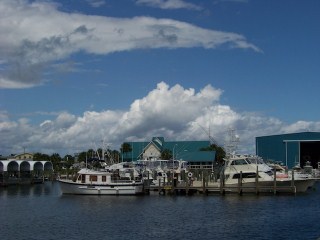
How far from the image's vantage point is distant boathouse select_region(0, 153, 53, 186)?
130375 mm

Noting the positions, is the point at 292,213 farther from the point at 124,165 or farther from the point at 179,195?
the point at 124,165

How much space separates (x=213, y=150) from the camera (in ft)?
579

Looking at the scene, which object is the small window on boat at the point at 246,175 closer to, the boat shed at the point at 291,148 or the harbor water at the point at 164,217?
the harbor water at the point at 164,217

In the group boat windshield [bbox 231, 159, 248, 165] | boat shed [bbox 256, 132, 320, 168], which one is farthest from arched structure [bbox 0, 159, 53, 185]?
boat shed [bbox 256, 132, 320, 168]

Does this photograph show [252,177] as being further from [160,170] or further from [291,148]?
[291,148]

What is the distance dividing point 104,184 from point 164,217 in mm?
26446

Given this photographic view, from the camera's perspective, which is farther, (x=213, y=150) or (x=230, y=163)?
(x=213, y=150)

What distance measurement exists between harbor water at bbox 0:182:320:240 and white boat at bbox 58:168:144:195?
2.07m

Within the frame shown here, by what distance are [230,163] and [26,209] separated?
31.5 m

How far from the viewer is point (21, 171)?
144 metres

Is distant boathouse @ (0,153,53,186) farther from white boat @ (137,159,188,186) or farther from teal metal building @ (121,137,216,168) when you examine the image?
white boat @ (137,159,188,186)

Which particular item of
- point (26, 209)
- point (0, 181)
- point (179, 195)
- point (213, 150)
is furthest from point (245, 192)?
point (213, 150)

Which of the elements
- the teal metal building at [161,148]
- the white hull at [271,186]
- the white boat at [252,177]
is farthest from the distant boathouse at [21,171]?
the white hull at [271,186]

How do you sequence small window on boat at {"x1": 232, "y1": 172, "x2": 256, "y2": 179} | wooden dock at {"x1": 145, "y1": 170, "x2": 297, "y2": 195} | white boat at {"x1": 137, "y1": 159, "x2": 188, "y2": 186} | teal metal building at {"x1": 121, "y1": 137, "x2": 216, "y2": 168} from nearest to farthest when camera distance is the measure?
wooden dock at {"x1": 145, "y1": 170, "x2": 297, "y2": 195} → small window on boat at {"x1": 232, "y1": 172, "x2": 256, "y2": 179} → white boat at {"x1": 137, "y1": 159, "x2": 188, "y2": 186} → teal metal building at {"x1": 121, "y1": 137, "x2": 216, "y2": 168}
